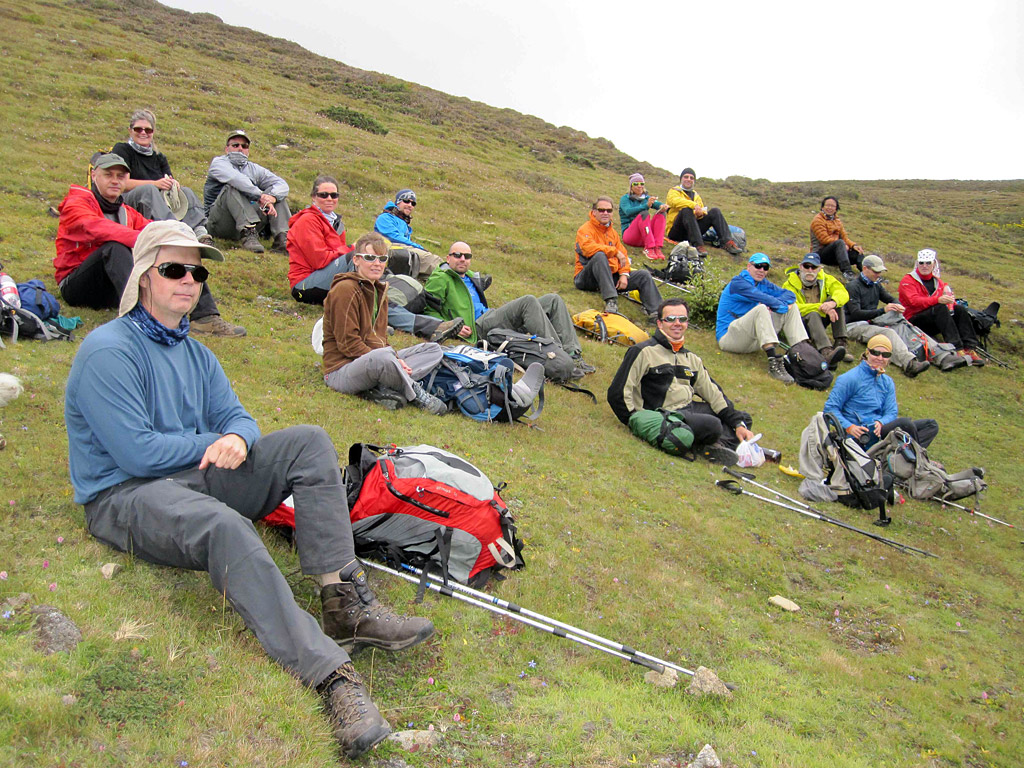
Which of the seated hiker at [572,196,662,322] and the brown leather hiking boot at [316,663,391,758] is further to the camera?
the seated hiker at [572,196,662,322]

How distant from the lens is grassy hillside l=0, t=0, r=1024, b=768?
11.2ft

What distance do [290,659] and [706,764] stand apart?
2.46 m

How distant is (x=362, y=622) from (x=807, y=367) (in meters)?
12.9

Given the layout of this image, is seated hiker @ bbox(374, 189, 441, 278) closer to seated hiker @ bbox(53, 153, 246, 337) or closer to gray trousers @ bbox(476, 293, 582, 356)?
gray trousers @ bbox(476, 293, 582, 356)

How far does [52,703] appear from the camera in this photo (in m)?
3.03

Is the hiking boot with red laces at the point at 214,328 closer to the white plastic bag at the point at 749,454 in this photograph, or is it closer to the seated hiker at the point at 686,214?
the white plastic bag at the point at 749,454

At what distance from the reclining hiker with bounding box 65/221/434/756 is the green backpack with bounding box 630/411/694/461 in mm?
6494

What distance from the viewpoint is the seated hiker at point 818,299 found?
1583 centimetres

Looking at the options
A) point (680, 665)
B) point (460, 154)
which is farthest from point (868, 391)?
point (460, 154)

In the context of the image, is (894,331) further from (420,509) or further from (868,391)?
(420,509)

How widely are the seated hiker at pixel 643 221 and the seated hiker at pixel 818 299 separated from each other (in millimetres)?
4200

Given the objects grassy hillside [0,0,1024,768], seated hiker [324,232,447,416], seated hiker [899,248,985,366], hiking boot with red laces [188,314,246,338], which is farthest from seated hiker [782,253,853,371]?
hiking boot with red laces [188,314,246,338]

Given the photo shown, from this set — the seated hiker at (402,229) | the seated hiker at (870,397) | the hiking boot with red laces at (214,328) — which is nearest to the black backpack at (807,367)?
the seated hiker at (870,397)

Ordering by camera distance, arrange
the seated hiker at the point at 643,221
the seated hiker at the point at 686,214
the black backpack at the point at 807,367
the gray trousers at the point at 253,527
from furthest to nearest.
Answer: the seated hiker at the point at 686,214
the seated hiker at the point at 643,221
the black backpack at the point at 807,367
the gray trousers at the point at 253,527
